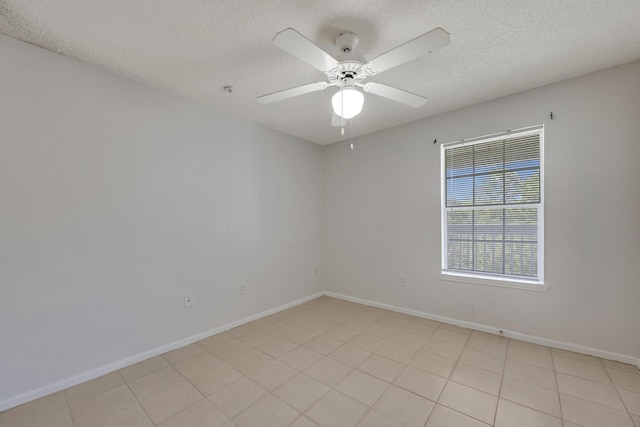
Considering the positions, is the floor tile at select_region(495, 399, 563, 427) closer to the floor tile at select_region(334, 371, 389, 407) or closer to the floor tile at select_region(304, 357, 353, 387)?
the floor tile at select_region(334, 371, 389, 407)

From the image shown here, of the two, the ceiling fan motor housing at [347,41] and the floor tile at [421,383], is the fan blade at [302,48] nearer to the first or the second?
the ceiling fan motor housing at [347,41]

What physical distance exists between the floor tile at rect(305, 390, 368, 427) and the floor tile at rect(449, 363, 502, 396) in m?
0.83

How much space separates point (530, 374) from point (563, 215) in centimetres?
141

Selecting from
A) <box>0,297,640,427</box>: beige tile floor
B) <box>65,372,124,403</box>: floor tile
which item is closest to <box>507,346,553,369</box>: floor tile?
<box>0,297,640,427</box>: beige tile floor

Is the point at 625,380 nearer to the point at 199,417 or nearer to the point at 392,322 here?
A: the point at 392,322

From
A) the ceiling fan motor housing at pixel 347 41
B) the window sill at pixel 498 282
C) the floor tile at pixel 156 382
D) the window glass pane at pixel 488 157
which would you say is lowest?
the floor tile at pixel 156 382

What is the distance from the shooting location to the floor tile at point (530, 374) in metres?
1.95

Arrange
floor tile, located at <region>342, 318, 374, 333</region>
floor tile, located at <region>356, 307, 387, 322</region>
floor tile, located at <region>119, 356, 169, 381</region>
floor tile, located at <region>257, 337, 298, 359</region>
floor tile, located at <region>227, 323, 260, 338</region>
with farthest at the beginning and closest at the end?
1. floor tile, located at <region>356, 307, 387, 322</region>
2. floor tile, located at <region>342, 318, 374, 333</region>
3. floor tile, located at <region>227, 323, 260, 338</region>
4. floor tile, located at <region>257, 337, 298, 359</region>
5. floor tile, located at <region>119, 356, 169, 381</region>

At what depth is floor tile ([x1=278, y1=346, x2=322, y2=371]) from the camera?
223 cm

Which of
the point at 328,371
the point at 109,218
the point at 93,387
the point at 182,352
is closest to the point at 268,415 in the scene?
the point at 328,371

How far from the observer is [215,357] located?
237 cm

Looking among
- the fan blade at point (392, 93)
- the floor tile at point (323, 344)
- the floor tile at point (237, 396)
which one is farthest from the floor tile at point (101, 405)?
the fan blade at point (392, 93)

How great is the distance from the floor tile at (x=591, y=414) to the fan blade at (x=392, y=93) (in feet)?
7.52

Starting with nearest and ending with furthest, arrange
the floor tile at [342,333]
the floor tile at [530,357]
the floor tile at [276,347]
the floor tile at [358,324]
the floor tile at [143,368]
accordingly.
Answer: the floor tile at [143,368]
the floor tile at [530,357]
the floor tile at [276,347]
the floor tile at [342,333]
the floor tile at [358,324]
